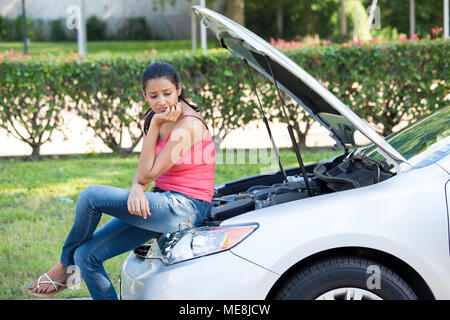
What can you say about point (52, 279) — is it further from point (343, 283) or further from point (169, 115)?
point (343, 283)

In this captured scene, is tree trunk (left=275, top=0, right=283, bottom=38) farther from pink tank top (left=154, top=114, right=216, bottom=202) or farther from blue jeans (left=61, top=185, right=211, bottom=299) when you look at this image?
blue jeans (left=61, top=185, right=211, bottom=299)

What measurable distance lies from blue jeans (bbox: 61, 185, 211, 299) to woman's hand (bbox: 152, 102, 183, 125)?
415mm

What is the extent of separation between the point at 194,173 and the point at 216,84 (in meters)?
5.31

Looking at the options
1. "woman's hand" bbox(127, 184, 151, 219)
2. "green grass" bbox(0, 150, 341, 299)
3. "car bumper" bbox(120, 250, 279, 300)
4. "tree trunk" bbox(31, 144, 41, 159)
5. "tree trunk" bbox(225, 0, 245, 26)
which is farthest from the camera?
"tree trunk" bbox(225, 0, 245, 26)

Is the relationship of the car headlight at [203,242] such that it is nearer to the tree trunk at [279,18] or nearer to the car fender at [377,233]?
the car fender at [377,233]

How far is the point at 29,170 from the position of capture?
25.7 ft

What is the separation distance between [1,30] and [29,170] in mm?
28669

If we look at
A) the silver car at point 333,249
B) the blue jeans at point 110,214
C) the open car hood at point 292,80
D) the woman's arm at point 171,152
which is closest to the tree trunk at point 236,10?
the open car hood at point 292,80

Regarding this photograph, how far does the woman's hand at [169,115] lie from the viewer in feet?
10.8

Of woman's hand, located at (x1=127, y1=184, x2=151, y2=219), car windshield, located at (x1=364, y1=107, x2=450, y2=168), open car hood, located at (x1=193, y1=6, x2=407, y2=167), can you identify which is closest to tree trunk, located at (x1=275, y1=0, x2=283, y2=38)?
open car hood, located at (x1=193, y1=6, x2=407, y2=167)

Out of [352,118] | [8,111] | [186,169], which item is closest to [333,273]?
[352,118]

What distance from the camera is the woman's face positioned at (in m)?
3.34

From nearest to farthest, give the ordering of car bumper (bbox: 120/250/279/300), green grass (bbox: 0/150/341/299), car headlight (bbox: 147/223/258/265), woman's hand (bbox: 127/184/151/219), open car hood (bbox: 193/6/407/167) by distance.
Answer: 1. car bumper (bbox: 120/250/279/300)
2. car headlight (bbox: 147/223/258/265)
3. open car hood (bbox: 193/6/407/167)
4. woman's hand (bbox: 127/184/151/219)
5. green grass (bbox: 0/150/341/299)

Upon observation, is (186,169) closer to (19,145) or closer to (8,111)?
(8,111)
